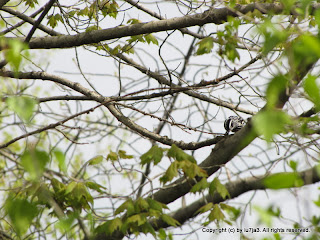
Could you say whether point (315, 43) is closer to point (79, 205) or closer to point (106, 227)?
point (106, 227)

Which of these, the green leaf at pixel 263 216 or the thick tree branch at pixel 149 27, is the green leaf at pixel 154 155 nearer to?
the thick tree branch at pixel 149 27

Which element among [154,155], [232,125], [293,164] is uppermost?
[232,125]

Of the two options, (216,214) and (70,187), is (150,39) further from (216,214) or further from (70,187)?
(216,214)

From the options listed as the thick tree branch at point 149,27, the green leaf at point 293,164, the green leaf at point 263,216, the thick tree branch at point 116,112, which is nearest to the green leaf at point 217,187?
the thick tree branch at point 116,112

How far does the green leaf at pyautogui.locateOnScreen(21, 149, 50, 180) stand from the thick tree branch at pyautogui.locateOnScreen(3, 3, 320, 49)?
7.45 ft

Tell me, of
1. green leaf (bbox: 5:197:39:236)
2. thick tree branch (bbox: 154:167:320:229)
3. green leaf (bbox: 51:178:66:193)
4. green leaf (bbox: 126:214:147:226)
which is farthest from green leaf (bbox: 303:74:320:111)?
thick tree branch (bbox: 154:167:320:229)

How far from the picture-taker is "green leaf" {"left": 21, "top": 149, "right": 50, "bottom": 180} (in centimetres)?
127

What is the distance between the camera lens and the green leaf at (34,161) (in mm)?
1274

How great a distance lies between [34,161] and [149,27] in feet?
8.27

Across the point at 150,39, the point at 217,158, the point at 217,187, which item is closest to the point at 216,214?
the point at 217,187

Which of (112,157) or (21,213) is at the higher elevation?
(112,157)

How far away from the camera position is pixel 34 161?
50.4 inches

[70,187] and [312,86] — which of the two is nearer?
[312,86]

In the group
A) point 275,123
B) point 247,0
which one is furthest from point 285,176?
point 247,0
